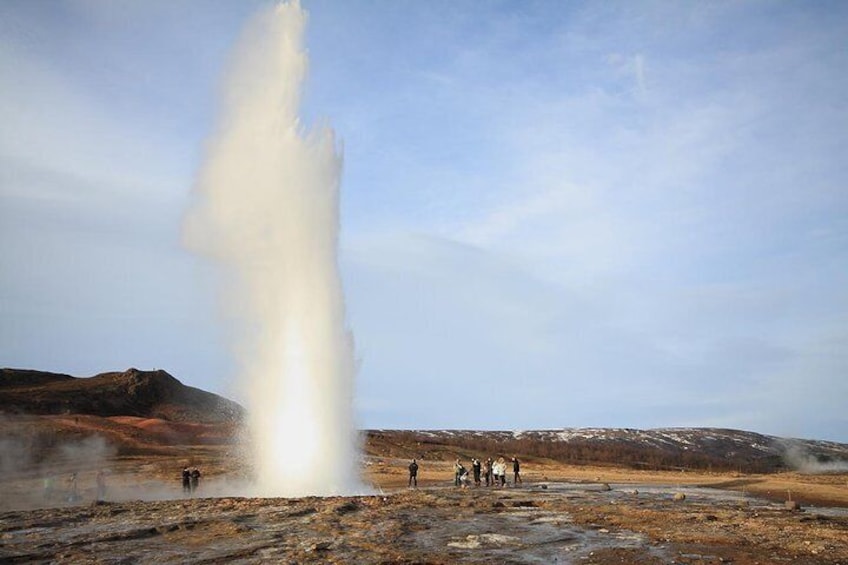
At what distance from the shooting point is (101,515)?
61.6 ft

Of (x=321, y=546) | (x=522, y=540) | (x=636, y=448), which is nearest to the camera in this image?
(x=321, y=546)

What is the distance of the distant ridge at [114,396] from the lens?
212 feet

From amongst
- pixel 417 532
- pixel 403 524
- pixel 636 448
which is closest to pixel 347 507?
pixel 403 524

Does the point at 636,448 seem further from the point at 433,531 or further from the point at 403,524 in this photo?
the point at 433,531

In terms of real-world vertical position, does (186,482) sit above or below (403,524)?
below

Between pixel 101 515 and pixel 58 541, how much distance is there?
16.2ft

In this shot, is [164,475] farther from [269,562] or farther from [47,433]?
[269,562]

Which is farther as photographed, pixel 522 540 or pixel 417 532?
pixel 417 532

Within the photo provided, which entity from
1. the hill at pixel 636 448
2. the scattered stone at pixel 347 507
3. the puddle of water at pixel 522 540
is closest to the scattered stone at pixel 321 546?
the puddle of water at pixel 522 540

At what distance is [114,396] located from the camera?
71562 millimetres

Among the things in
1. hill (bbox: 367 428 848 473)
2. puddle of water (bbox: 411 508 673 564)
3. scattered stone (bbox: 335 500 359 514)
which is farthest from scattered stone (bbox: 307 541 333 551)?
hill (bbox: 367 428 848 473)

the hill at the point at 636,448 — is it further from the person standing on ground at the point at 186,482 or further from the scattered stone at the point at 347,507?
the scattered stone at the point at 347,507

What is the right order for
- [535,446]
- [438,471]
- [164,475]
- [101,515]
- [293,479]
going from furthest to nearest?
1. [535,446]
2. [438,471]
3. [164,475]
4. [293,479]
5. [101,515]

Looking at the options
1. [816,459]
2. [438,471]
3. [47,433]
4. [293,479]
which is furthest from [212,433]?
[816,459]
